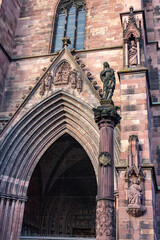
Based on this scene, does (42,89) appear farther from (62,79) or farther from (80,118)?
(80,118)

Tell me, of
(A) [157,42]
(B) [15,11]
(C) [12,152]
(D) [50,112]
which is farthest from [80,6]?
(C) [12,152]

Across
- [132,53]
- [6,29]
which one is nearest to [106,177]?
[132,53]

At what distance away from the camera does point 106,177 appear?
21.5 feet

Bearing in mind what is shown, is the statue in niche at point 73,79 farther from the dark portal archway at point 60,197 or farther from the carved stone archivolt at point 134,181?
the carved stone archivolt at point 134,181

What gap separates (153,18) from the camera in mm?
13195

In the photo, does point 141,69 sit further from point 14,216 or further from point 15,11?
point 15,11

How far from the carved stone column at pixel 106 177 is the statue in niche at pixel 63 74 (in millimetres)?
4688

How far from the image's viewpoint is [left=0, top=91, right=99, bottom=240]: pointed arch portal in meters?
10.6

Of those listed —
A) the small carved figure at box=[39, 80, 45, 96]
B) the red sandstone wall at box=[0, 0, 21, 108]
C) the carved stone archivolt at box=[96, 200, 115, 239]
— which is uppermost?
the red sandstone wall at box=[0, 0, 21, 108]

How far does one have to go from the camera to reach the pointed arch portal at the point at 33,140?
1057cm

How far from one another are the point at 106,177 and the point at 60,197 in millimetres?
8318

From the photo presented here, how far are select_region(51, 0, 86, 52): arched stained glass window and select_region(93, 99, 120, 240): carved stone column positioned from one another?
273 inches

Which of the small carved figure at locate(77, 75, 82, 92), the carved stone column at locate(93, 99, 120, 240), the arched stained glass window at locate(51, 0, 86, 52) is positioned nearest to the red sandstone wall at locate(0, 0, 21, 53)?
the arched stained glass window at locate(51, 0, 86, 52)

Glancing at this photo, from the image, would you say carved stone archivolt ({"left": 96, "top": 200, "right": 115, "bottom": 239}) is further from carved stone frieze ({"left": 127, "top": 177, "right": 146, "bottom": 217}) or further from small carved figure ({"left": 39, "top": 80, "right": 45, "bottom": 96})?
small carved figure ({"left": 39, "top": 80, "right": 45, "bottom": 96})
